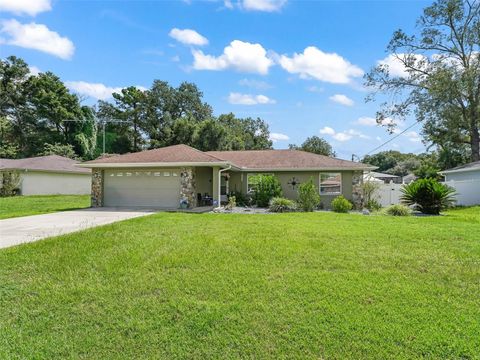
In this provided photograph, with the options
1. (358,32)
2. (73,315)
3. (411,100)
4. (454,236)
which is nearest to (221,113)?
(411,100)

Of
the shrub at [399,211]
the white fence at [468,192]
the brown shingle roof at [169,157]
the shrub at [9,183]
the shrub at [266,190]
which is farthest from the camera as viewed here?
the shrub at [9,183]

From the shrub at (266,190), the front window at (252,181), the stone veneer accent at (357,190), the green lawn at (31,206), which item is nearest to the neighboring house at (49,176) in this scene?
the green lawn at (31,206)

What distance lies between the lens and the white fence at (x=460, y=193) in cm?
1966

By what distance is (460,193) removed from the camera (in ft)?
70.1

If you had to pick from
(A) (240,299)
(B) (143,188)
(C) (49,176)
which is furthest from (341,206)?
(C) (49,176)

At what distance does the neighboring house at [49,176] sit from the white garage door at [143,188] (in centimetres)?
866

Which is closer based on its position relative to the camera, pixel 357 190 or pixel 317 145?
pixel 357 190

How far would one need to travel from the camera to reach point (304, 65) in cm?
1714

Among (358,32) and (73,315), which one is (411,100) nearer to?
(358,32)

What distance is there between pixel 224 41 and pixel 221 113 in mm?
28970

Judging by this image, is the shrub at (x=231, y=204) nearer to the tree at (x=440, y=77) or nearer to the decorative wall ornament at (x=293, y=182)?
the decorative wall ornament at (x=293, y=182)

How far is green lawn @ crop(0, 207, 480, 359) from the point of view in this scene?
3402 millimetres

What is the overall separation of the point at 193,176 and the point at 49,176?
55.2 feet

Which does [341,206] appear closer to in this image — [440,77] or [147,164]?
[147,164]
